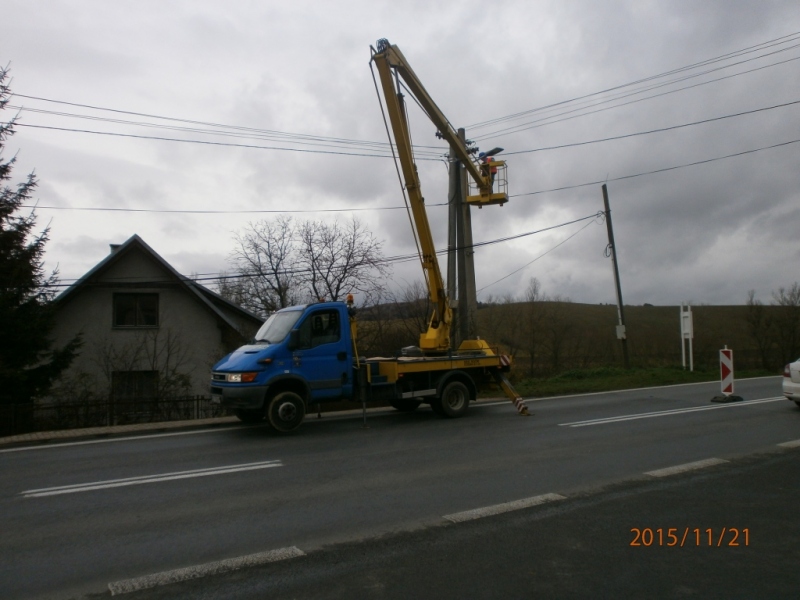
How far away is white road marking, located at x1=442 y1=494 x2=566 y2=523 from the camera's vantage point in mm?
6242

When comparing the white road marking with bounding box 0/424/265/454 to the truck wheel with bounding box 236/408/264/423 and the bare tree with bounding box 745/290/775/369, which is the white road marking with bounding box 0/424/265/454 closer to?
the truck wheel with bounding box 236/408/264/423

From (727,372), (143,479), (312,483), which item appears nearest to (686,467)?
(312,483)

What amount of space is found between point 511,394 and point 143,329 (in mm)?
15003

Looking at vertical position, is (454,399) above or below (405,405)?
above

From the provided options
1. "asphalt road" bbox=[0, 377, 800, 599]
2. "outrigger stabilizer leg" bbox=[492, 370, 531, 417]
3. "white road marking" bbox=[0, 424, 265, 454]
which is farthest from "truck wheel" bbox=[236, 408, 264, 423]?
"outrigger stabilizer leg" bbox=[492, 370, 531, 417]

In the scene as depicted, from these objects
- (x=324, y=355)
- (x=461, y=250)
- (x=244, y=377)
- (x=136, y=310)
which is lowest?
(x=244, y=377)

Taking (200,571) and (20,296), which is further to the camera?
(20,296)

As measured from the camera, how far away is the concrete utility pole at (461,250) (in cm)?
2056

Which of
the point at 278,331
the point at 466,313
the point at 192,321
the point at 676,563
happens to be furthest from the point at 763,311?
the point at 676,563

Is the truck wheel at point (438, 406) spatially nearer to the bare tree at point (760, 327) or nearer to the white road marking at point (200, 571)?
the white road marking at point (200, 571)

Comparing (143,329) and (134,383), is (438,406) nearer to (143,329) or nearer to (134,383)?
(134,383)

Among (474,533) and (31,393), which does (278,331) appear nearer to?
(474,533)

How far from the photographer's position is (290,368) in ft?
38.8
